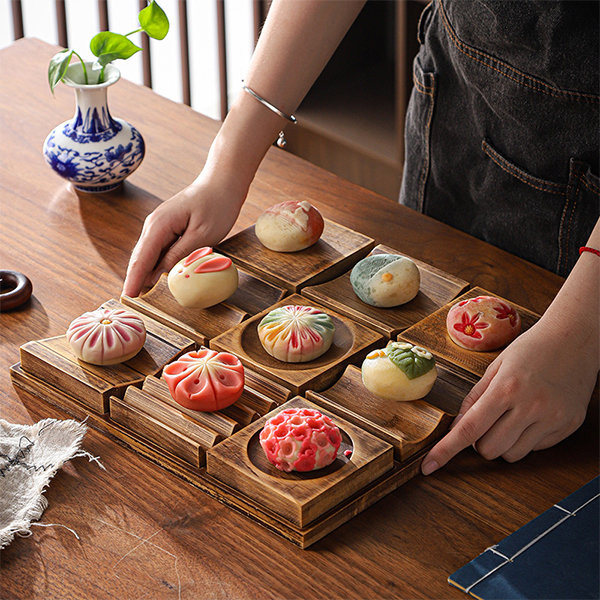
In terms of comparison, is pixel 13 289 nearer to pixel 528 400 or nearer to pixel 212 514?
pixel 212 514

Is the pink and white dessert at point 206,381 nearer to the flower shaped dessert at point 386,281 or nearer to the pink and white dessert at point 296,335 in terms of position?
the pink and white dessert at point 296,335

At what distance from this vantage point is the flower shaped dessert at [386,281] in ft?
3.69

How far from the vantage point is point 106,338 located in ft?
3.36

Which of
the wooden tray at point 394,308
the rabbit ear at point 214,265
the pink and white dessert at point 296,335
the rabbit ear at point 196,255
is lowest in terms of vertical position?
the wooden tray at point 394,308

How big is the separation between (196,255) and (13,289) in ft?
0.87

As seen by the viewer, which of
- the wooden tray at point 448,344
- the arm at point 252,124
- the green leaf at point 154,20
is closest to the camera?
the wooden tray at point 448,344

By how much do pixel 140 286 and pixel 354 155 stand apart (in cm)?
167

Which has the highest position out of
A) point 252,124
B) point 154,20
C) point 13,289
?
point 154,20

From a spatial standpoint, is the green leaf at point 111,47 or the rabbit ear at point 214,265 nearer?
the rabbit ear at point 214,265

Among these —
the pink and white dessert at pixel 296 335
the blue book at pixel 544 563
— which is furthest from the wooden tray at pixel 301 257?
the blue book at pixel 544 563

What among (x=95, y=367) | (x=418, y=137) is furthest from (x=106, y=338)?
(x=418, y=137)

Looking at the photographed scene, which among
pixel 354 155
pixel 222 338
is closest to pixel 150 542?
pixel 222 338

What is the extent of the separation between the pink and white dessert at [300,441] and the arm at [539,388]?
0.41 ft

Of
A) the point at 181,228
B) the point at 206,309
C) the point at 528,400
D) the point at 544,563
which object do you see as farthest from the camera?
the point at 181,228
